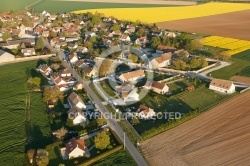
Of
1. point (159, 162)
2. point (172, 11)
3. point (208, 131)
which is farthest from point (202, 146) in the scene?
point (172, 11)

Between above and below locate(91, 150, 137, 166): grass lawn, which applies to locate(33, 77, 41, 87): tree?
above

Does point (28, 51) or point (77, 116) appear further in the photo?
point (28, 51)

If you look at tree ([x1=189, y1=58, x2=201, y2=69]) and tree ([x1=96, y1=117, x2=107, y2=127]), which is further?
tree ([x1=189, y1=58, x2=201, y2=69])

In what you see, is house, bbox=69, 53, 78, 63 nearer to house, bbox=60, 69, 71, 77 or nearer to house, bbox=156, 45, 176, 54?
house, bbox=60, 69, 71, 77

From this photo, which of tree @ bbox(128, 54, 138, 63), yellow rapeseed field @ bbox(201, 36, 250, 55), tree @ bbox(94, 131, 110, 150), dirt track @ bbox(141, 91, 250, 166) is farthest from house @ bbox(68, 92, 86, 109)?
yellow rapeseed field @ bbox(201, 36, 250, 55)

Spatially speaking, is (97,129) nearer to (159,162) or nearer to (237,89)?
(159,162)

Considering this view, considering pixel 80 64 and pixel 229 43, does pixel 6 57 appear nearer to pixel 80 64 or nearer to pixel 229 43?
pixel 80 64

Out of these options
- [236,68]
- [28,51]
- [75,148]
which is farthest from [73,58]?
[236,68]
